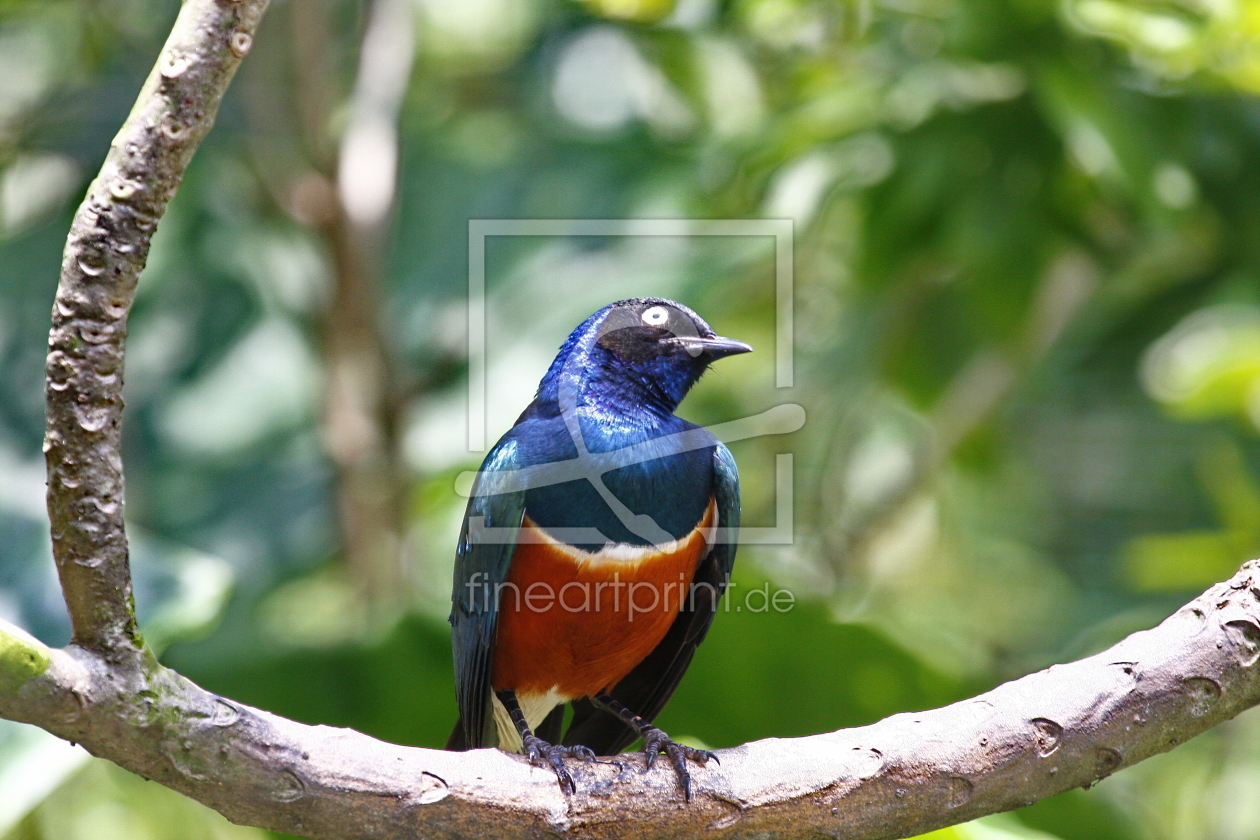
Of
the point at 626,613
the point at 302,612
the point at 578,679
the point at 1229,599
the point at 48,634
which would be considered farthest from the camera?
the point at 302,612

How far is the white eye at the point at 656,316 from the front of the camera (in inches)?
103

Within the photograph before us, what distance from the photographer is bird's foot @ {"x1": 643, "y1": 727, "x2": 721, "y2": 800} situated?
221cm

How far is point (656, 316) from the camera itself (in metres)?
2.61

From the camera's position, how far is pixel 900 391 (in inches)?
181

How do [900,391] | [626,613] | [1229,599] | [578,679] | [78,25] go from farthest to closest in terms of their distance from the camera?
[78,25], [900,391], [578,679], [626,613], [1229,599]

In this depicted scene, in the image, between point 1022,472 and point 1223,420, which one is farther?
point 1022,472

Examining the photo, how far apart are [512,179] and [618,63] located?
0.79 meters

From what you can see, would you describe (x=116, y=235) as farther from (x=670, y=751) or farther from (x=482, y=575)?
(x=670, y=751)

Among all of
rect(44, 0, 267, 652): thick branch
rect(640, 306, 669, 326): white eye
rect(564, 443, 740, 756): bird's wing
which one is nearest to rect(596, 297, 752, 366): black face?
rect(640, 306, 669, 326): white eye

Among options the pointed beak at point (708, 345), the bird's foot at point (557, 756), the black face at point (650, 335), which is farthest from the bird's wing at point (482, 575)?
the pointed beak at point (708, 345)

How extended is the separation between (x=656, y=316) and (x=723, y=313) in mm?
2356

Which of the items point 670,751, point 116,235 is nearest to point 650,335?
point 670,751

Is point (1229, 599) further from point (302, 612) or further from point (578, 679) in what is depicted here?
point (302, 612)

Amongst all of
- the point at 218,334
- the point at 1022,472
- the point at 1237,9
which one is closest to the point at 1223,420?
the point at 1022,472
